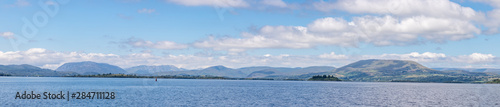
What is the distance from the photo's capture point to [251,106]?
10094 centimetres

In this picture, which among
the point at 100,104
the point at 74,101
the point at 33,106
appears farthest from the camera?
the point at 74,101

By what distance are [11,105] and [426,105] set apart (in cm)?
9948

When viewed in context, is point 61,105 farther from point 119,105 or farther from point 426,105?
point 426,105

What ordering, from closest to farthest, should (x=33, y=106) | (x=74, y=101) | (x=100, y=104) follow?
(x=33, y=106) < (x=100, y=104) < (x=74, y=101)

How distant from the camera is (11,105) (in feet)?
302

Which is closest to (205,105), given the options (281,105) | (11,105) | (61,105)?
(281,105)

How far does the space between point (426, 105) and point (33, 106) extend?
3708 inches

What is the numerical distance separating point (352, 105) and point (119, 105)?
5718 centimetres

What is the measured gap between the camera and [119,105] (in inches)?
3866

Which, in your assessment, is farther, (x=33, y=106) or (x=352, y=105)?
(x=352, y=105)

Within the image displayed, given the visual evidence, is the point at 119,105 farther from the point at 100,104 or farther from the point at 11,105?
the point at 11,105

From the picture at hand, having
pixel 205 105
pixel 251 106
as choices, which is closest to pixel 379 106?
pixel 251 106

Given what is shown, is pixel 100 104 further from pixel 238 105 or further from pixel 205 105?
pixel 238 105

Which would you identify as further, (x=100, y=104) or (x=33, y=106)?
(x=100, y=104)
